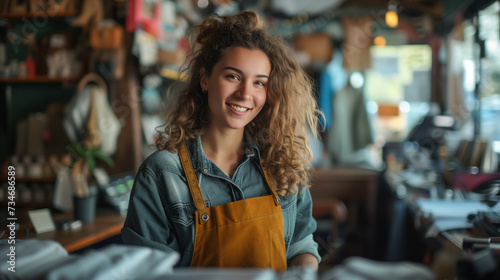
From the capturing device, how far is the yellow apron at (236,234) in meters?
1.32

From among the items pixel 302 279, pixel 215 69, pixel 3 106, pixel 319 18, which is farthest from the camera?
pixel 319 18

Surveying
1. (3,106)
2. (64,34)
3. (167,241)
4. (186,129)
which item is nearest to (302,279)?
(167,241)

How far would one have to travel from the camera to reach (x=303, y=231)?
5.15 ft

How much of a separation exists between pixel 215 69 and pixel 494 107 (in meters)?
2.70

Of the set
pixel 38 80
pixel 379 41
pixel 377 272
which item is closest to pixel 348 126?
pixel 379 41

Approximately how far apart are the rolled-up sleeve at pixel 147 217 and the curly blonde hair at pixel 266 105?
0.17 metres

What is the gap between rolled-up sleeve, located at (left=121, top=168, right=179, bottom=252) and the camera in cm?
132

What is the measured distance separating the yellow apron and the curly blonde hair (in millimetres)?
140

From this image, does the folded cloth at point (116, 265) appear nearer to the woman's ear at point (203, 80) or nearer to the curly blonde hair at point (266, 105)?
the curly blonde hair at point (266, 105)

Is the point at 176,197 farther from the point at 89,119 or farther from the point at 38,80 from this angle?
the point at 38,80

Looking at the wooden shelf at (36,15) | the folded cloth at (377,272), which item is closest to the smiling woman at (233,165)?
the folded cloth at (377,272)

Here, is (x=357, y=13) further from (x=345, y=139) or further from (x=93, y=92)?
(x=93, y=92)

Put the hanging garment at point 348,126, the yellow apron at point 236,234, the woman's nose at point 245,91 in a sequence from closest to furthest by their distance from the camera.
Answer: the yellow apron at point 236,234
the woman's nose at point 245,91
the hanging garment at point 348,126

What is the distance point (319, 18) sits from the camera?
5320mm
